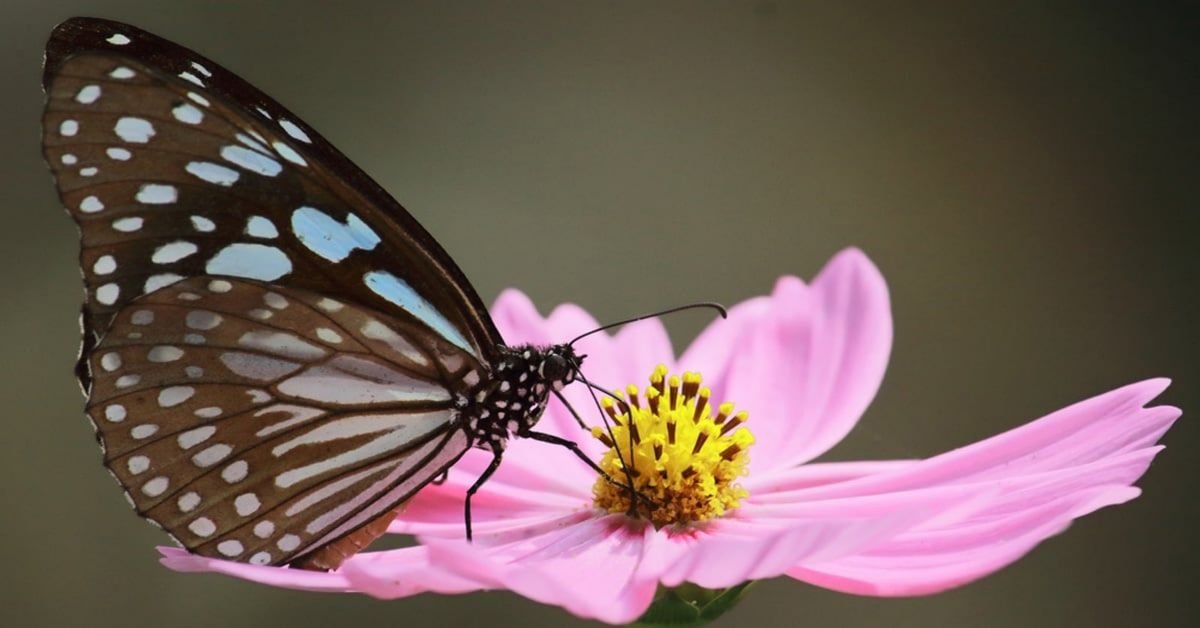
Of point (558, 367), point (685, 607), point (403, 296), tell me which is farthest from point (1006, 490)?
point (403, 296)

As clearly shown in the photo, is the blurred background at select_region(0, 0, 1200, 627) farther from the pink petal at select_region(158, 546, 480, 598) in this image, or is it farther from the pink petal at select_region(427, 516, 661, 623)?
the pink petal at select_region(158, 546, 480, 598)

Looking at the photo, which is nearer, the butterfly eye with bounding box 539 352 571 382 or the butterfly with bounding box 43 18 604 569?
the butterfly with bounding box 43 18 604 569

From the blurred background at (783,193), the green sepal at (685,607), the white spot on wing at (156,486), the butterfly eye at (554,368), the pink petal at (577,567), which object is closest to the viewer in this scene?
the pink petal at (577,567)

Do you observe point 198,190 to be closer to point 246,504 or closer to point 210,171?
point 210,171

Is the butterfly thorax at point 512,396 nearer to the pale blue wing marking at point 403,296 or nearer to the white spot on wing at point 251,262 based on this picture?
the pale blue wing marking at point 403,296

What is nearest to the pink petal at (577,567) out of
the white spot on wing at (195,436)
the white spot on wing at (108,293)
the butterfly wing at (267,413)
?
the butterfly wing at (267,413)

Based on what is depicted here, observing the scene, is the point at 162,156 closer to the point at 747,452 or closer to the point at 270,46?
the point at 747,452

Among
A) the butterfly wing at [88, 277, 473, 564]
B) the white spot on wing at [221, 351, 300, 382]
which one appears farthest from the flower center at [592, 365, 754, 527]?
the white spot on wing at [221, 351, 300, 382]

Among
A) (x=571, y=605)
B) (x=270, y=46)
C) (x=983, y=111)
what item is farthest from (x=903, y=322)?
(x=571, y=605)
